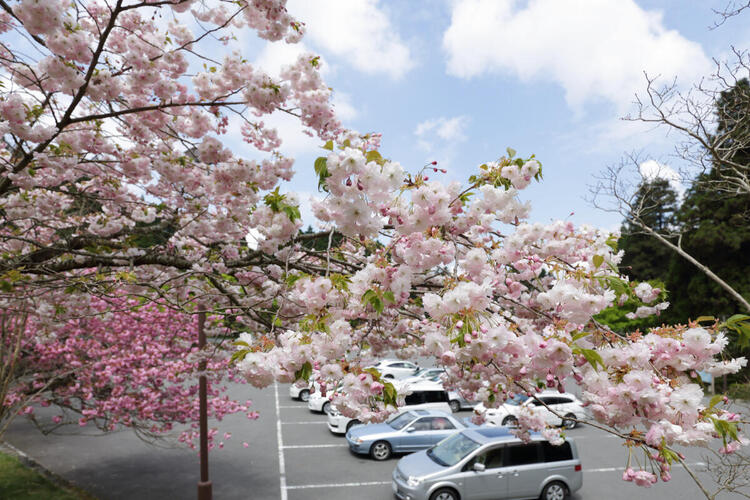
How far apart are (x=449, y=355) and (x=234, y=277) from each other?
3.84 m

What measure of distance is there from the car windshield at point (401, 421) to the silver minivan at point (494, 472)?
271cm

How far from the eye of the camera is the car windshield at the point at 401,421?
11.8 meters

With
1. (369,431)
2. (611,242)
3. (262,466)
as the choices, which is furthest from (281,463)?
(611,242)

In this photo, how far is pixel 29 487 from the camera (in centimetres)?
895

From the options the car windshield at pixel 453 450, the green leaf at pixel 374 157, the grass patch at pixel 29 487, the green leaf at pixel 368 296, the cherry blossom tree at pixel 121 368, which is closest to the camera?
the green leaf at pixel 368 296

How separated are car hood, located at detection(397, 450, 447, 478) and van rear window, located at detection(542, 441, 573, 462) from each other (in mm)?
2042

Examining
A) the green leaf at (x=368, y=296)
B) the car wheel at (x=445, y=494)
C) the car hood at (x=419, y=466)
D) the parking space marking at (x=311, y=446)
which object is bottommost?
the car wheel at (x=445, y=494)

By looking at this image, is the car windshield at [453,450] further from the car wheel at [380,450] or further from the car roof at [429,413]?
the car roof at [429,413]

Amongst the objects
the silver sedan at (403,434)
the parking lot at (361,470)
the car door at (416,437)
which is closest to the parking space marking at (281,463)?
the parking lot at (361,470)

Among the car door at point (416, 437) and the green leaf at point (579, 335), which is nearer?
the green leaf at point (579, 335)

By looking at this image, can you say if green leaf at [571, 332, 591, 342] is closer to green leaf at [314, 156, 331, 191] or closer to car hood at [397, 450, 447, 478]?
green leaf at [314, 156, 331, 191]

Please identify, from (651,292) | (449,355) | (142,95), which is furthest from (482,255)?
(142,95)

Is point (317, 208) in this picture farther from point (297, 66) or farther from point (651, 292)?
point (651, 292)

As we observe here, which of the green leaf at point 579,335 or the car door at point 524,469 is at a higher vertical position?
the green leaf at point 579,335
